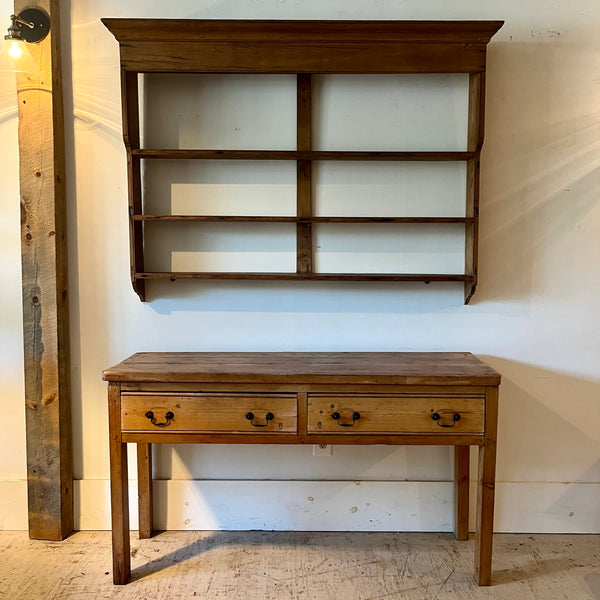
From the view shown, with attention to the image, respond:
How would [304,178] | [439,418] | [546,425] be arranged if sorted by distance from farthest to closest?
1. [546,425]
2. [304,178]
3. [439,418]

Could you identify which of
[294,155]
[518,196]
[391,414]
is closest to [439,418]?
[391,414]

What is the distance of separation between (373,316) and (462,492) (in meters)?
0.86

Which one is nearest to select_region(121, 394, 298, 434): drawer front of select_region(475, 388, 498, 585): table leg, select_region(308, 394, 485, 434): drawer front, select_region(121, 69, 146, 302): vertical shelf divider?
select_region(308, 394, 485, 434): drawer front

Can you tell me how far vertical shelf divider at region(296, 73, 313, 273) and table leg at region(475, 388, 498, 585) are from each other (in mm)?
915

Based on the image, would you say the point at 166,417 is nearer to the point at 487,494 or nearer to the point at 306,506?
the point at 306,506

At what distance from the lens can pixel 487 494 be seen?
1.85 meters

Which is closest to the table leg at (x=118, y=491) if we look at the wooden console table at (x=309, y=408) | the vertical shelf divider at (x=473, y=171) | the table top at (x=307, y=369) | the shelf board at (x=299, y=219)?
the wooden console table at (x=309, y=408)

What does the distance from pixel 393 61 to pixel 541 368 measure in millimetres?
1462

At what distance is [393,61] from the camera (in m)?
1.99

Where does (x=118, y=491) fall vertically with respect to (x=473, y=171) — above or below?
below

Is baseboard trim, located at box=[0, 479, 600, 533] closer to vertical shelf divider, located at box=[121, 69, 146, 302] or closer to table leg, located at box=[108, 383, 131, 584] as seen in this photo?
table leg, located at box=[108, 383, 131, 584]

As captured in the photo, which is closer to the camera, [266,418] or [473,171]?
[266,418]

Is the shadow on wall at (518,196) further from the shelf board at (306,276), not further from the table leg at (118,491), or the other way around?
the table leg at (118,491)

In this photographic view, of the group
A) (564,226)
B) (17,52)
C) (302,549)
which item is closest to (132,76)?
(17,52)
